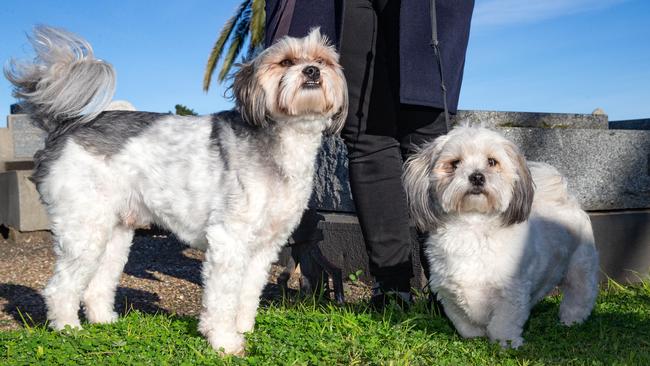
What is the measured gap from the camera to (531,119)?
7.55 m

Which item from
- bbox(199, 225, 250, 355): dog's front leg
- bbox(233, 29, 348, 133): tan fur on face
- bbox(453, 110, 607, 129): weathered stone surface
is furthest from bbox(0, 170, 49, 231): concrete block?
bbox(233, 29, 348, 133): tan fur on face

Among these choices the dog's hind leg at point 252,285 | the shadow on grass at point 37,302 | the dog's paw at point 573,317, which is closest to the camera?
the dog's hind leg at point 252,285

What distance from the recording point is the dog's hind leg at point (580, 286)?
475 centimetres

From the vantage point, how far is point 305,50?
4086 millimetres

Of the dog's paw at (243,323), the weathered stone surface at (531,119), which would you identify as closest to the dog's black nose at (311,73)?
the dog's paw at (243,323)

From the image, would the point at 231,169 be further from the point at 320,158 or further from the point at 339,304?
the point at 320,158

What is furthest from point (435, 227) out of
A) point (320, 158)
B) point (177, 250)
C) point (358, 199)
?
point (177, 250)

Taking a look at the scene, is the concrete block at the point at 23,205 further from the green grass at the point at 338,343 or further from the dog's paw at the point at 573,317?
the dog's paw at the point at 573,317

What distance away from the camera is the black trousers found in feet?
15.8

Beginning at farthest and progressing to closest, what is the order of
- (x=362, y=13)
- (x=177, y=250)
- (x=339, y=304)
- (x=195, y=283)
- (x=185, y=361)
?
(x=177, y=250)
(x=195, y=283)
(x=339, y=304)
(x=362, y=13)
(x=185, y=361)

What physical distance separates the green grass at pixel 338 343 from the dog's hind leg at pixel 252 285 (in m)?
0.13

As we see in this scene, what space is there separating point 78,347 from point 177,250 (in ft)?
16.6

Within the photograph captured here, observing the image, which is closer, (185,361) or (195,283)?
(185,361)

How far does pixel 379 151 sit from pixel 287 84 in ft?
3.77
